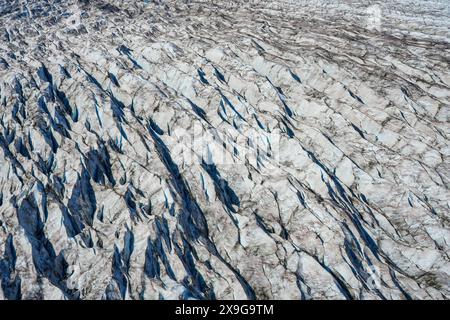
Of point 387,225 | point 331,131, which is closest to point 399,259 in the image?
point 387,225

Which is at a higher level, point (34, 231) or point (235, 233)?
point (34, 231)

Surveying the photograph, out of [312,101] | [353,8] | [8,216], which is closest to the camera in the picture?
[8,216]

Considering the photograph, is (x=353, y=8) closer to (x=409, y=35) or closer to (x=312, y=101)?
(x=409, y=35)

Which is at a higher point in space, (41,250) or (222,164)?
(41,250)

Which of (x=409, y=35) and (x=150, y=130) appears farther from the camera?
(x=409, y=35)

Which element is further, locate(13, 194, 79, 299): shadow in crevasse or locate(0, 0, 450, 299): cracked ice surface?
locate(0, 0, 450, 299): cracked ice surface

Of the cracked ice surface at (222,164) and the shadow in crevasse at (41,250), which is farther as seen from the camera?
the cracked ice surface at (222,164)

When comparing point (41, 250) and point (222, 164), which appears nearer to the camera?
point (41, 250)

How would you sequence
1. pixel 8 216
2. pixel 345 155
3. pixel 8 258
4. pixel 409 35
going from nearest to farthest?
pixel 8 258, pixel 8 216, pixel 345 155, pixel 409 35
